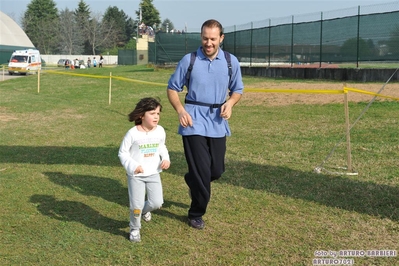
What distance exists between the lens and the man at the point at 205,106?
4625 millimetres

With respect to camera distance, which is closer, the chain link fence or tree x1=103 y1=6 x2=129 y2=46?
the chain link fence

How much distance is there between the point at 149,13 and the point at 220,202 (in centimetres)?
11244

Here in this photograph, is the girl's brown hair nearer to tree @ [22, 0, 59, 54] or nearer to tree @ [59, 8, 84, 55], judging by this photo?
tree @ [59, 8, 84, 55]

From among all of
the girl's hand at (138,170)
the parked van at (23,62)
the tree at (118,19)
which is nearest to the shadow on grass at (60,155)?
the girl's hand at (138,170)

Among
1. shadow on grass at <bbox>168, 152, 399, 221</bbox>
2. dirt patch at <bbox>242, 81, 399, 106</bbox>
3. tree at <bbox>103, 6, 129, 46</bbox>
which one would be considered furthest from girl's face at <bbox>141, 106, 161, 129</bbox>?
tree at <bbox>103, 6, 129, 46</bbox>

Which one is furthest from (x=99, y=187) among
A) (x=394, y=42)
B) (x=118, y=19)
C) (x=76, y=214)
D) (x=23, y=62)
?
(x=118, y=19)

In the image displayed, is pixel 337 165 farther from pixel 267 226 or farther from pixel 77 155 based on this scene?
pixel 77 155

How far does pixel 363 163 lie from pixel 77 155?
4.80 metres

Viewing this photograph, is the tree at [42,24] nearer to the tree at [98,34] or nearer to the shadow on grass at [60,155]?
the tree at [98,34]

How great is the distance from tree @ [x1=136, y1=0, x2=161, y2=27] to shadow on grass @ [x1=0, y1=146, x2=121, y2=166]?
108 metres

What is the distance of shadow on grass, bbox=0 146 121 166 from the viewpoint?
26.5 ft

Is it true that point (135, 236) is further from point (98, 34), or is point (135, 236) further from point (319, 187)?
point (98, 34)

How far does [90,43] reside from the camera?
101 meters

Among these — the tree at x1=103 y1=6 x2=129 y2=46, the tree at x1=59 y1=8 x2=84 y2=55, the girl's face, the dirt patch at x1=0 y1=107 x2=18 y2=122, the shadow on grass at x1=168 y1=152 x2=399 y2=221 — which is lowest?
the shadow on grass at x1=168 y1=152 x2=399 y2=221
